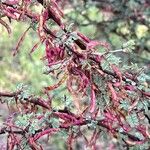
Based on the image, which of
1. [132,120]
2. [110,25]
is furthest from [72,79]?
[110,25]

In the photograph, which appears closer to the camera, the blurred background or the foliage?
the foliage

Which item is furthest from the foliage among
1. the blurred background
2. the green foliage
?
the blurred background

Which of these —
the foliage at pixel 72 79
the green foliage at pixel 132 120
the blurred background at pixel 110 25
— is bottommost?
the green foliage at pixel 132 120

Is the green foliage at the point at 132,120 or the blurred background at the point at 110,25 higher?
the blurred background at the point at 110,25

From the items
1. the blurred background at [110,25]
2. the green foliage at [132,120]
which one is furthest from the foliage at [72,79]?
the blurred background at [110,25]

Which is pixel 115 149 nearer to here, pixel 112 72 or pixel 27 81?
pixel 112 72

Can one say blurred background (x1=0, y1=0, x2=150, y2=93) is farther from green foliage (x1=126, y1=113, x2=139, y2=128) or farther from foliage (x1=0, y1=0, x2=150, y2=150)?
green foliage (x1=126, y1=113, x2=139, y2=128)

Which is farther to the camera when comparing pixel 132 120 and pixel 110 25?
pixel 110 25

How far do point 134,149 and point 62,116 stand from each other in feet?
0.97

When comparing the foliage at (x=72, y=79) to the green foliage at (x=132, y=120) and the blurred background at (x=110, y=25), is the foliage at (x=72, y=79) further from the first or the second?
the blurred background at (x=110, y=25)

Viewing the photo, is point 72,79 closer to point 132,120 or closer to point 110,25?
point 132,120

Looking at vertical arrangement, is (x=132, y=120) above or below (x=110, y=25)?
below

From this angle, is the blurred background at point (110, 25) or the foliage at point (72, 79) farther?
the blurred background at point (110, 25)

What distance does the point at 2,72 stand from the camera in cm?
464
